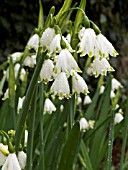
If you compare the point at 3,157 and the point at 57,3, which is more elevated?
the point at 57,3

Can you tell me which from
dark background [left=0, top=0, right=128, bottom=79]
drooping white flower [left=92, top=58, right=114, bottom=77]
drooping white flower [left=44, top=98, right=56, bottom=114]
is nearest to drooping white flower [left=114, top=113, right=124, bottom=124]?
drooping white flower [left=44, top=98, right=56, bottom=114]

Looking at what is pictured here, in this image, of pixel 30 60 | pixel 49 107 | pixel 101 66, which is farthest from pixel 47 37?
pixel 30 60

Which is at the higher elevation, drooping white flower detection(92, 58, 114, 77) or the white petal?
the white petal

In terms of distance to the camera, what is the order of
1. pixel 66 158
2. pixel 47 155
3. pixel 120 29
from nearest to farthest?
pixel 66 158
pixel 47 155
pixel 120 29

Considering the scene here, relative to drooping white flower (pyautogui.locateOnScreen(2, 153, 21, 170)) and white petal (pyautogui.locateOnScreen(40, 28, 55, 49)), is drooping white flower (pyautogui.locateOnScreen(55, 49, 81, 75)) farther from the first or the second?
drooping white flower (pyautogui.locateOnScreen(2, 153, 21, 170))

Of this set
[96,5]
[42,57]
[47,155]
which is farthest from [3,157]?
[96,5]

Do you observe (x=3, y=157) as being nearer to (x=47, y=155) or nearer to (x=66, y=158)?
(x=66, y=158)

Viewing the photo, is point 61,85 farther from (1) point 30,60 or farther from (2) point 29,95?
(1) point 30,60
